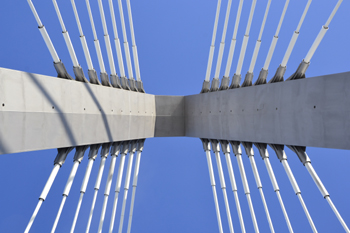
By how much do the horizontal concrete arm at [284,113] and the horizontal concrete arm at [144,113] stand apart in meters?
0.04

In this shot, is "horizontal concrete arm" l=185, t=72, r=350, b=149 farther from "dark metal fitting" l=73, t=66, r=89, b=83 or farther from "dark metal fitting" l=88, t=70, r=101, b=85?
"dark metal fitting" l=73, t=66, r=89, b=83

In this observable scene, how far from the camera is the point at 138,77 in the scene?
21.0 metres

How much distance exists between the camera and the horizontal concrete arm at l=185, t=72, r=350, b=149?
12.8 metres

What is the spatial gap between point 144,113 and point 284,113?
9.90 meters

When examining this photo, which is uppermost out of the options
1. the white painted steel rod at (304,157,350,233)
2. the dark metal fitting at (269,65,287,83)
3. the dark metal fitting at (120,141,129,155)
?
the dark metal fitting at (269,65,287,83)

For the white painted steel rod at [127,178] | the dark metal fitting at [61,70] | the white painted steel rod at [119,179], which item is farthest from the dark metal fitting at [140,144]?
the dark metal fitting at [61,70]

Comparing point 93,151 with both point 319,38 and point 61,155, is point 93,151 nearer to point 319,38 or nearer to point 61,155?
point 61,155

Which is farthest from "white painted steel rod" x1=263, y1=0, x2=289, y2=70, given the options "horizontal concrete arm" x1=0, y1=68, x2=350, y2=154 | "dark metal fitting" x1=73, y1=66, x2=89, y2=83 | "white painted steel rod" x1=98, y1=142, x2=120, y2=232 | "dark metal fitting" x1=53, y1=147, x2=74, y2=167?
"dark metal fitting" x1=53, y1=147, x2=74, y2=167

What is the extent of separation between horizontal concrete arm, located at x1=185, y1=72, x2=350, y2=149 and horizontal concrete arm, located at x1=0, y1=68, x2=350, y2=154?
40 millimetres

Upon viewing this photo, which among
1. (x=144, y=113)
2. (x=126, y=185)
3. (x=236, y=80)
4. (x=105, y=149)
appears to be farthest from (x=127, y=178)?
(x=236, y=80)

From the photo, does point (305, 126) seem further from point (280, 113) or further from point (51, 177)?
point (51, 177)

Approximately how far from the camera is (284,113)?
608 inches

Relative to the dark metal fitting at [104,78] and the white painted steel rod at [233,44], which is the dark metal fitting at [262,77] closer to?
the white painted steel rod at [233,44]

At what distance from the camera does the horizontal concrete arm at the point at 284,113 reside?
12.8 meters
